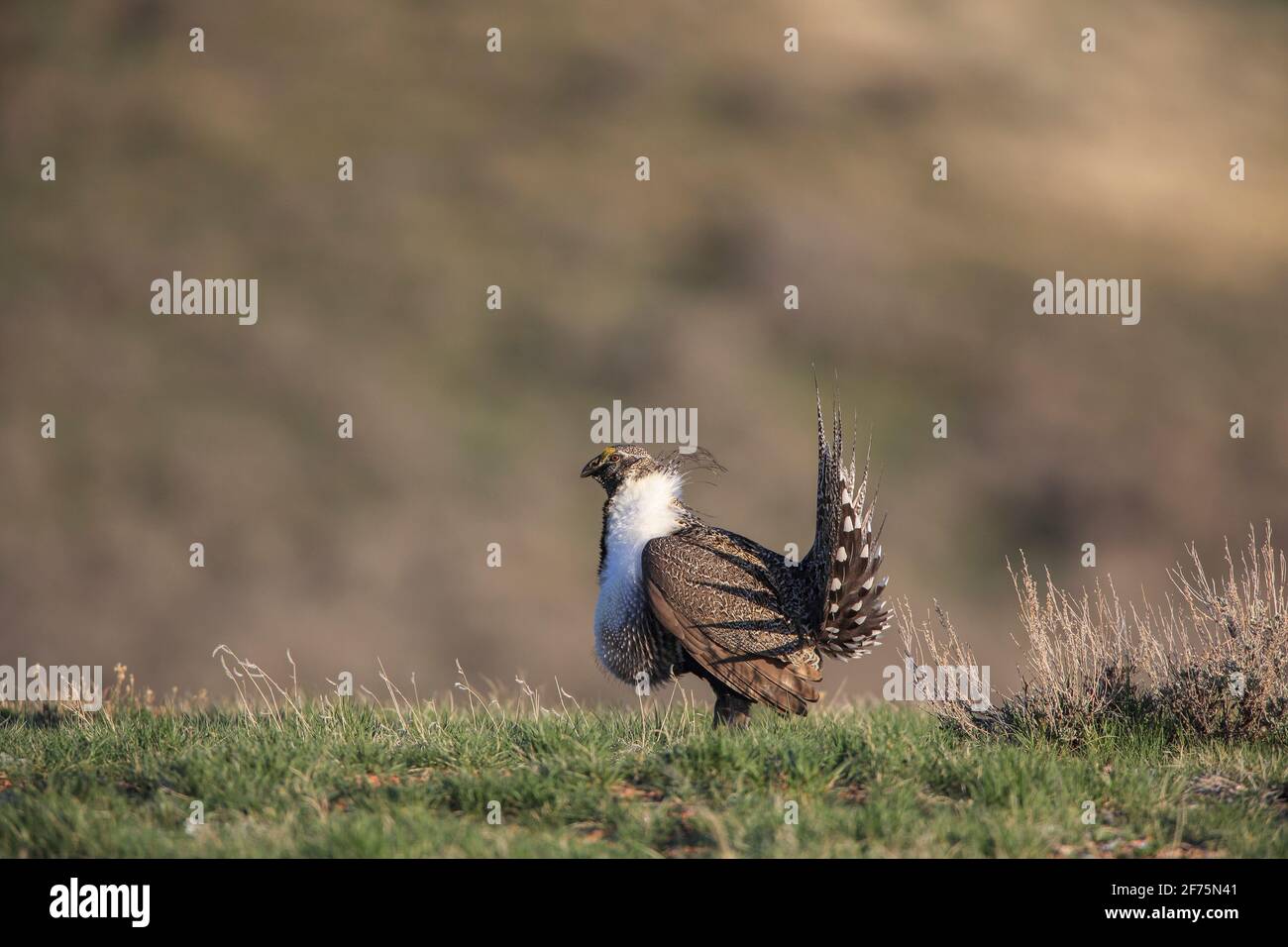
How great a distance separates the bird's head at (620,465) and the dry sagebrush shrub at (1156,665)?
1.80 meters

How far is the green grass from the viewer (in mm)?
5582

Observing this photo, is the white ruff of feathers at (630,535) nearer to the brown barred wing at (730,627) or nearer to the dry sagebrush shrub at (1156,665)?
the brown barred wing at (730,627)

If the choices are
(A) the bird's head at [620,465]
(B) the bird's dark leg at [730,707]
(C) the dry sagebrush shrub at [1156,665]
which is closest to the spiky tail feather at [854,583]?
(C) the dry sagebrush shrub at [1156,665]

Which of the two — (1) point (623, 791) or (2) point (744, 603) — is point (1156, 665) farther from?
(1) point (623, 791)

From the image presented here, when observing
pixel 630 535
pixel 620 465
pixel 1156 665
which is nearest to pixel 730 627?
pixel 630 535

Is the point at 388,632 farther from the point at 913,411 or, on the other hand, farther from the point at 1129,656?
the point at 1129,656

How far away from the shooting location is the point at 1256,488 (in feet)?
153

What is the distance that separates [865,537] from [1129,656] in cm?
150

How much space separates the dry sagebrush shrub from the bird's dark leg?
37.6 inches

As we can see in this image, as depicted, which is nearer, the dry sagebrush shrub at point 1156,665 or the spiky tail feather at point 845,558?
A: the dry sagebrush shrub at point 1156,665

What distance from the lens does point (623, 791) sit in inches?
247

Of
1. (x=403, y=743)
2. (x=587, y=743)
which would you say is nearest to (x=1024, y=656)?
(x=587, y=743)

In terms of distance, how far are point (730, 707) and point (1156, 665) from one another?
2262mm

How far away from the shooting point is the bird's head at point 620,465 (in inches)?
337
